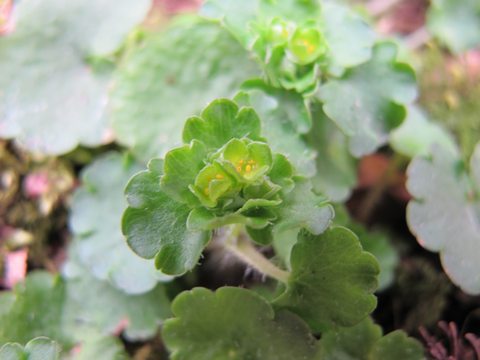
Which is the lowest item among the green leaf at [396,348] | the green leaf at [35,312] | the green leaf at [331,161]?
the green leaf at [35,312]

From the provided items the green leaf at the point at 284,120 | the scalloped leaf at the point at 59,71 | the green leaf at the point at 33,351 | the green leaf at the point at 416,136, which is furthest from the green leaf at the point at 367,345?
the scalloped leaf at the point at 59,71

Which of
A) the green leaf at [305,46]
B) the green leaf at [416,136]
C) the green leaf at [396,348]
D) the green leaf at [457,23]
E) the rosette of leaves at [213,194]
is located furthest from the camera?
the green leaf at [457,23]

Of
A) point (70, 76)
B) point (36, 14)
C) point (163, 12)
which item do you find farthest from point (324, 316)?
point (163, 12)

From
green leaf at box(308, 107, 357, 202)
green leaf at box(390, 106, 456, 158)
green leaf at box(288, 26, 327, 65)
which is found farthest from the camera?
green leaf at box(390, 106, 456, 158)

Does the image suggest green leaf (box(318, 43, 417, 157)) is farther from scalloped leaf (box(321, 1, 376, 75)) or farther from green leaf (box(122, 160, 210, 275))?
green leaf (box(122, 160, 210, 275))

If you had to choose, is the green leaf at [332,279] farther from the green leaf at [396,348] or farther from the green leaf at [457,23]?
the green leaf at [457,23]

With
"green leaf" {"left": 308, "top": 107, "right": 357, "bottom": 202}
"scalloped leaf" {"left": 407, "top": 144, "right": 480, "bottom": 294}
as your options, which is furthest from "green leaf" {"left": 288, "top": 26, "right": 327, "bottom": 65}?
"scalloped leaf" {"left": 407, "top": 144, "right": 480, "bottom": 294}
